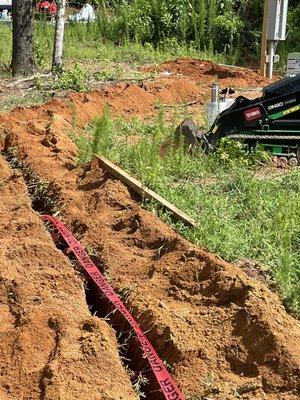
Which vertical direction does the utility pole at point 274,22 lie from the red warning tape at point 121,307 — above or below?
above

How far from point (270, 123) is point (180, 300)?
4.25 meters

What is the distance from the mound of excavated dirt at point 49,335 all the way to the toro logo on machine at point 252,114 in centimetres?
362

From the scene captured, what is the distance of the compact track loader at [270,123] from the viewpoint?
8.71m

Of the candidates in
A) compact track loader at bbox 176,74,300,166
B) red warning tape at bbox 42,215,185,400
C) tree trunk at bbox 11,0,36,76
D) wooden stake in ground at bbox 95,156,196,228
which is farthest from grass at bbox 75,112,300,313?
tree trunk at bbox 11,0,36,76

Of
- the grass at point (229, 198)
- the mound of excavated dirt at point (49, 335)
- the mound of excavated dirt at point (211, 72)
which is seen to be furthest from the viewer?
the mound of excavated dirt at point (211, 72)

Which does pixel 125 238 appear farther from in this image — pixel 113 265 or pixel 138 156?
pixel 138 156

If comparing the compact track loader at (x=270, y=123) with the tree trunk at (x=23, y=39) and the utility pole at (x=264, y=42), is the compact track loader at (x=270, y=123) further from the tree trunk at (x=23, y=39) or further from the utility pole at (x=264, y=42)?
the tree trunk at (x=23, y=39)

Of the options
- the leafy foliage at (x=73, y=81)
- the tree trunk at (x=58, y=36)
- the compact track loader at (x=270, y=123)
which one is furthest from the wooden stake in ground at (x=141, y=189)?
the tree trunk at (x=58, y=36)

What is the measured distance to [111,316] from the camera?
5.16 metres

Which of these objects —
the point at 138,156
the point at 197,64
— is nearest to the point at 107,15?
the point at 197,64

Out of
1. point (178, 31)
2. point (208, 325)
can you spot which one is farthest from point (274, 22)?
point (208, 325)

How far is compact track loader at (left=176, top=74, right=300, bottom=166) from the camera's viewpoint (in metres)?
8.71

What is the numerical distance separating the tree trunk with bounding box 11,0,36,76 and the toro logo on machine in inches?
273

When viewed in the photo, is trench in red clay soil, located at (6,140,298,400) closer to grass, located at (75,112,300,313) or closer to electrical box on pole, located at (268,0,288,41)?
grass, located at (75,112,300,313)
